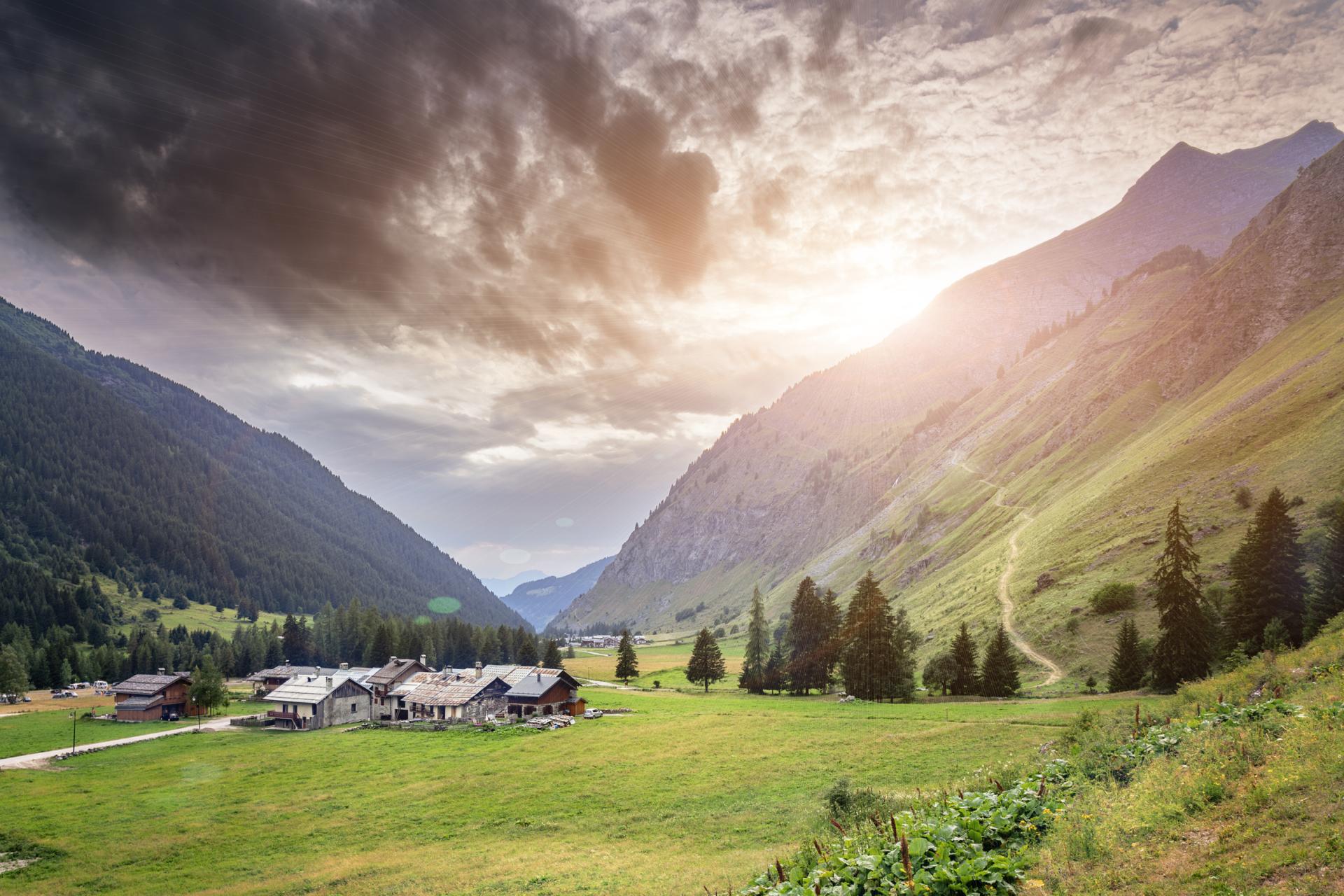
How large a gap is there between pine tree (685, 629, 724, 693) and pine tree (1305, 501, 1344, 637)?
75436 mm

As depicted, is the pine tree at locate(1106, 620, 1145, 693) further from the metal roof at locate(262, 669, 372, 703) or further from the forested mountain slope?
the metal roof at locate(262, 669, 372, 703)

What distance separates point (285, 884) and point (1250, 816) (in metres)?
39.9

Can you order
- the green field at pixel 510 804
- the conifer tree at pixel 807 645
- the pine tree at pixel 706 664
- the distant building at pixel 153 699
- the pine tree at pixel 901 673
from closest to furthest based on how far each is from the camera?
the green field at pixel 510 804, the pine tree at pixel 901 673, the conifer tree at pixel 807 645, the distant building at pixel 153 699, the pine tree at pixel 706 664

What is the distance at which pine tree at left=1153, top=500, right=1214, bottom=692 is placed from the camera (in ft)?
150

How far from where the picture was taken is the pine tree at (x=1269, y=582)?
46.0 meters

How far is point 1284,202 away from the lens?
168 metres

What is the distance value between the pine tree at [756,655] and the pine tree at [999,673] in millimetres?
35646

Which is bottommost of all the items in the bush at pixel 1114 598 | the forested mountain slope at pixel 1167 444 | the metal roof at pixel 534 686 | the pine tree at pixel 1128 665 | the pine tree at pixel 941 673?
the metal roof at pixel 534 686

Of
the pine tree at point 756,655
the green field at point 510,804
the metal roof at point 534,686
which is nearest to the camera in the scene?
the green field at point 510,804

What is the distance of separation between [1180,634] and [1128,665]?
826 cm

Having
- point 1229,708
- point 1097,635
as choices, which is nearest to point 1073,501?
point 1097,635

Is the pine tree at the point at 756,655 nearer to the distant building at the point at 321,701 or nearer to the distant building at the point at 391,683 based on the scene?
the distant building at the point at 391,683

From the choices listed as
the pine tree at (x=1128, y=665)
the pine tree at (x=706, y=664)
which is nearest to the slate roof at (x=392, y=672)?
the pine tree at (x=706, y=664)

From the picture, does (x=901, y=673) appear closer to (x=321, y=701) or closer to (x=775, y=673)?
(x=775, y=673)
